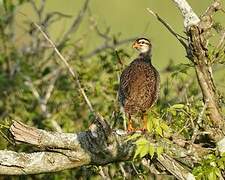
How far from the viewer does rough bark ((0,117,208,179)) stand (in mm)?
5754

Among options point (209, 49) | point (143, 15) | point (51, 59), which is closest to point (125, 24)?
point (143, 15)

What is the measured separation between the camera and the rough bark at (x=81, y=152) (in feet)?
18.9

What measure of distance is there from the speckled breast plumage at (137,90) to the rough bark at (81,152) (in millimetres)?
674

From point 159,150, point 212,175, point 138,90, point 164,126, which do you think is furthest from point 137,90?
point 159,150

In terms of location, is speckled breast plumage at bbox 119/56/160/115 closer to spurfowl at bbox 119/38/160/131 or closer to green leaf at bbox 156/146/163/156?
spurfowl at bbox 119/38/160/131

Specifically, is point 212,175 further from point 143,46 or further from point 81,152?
point 143,46

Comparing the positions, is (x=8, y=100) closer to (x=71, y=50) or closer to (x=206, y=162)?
(x=71, y=50)

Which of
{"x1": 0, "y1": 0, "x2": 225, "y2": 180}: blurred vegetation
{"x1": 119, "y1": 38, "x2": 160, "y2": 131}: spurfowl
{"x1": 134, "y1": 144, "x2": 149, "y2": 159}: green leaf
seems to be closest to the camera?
{"x1": 134, "y1": 144, "x2": 149, "y2": 159}: green leaf

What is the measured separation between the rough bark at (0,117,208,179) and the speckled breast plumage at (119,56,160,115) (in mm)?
674

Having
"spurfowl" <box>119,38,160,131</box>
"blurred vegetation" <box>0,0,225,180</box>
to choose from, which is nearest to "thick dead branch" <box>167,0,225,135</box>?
"spurfowl" <box>119,38,160,131</box>

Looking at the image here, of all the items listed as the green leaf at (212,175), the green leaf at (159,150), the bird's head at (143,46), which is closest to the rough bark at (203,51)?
the green leaf at (212,175)

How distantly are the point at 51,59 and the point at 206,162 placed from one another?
5378 mm

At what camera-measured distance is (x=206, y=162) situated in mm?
5410

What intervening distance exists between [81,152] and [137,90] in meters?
0.95
